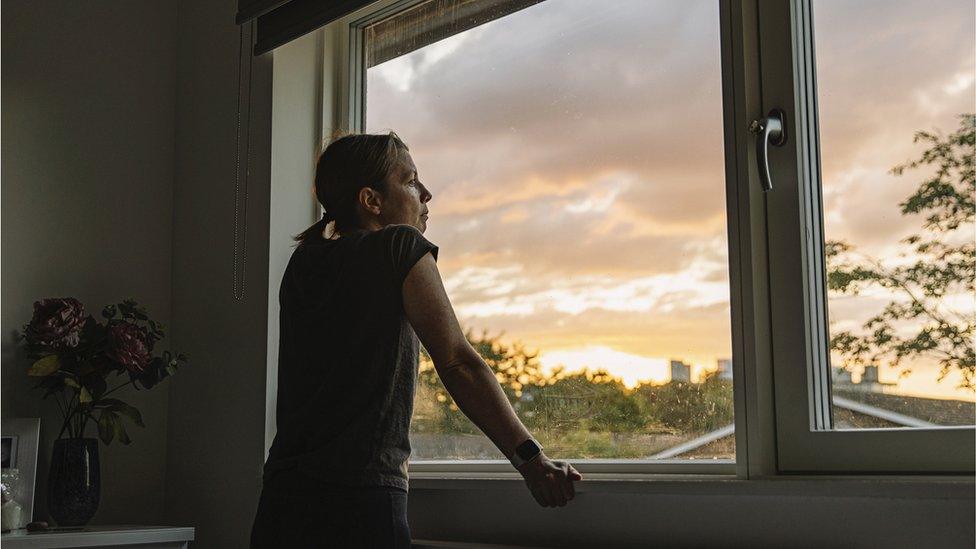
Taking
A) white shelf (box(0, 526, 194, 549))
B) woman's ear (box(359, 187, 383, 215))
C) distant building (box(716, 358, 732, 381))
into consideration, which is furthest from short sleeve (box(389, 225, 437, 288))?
white shelf (box(0, 526, 194, 549))

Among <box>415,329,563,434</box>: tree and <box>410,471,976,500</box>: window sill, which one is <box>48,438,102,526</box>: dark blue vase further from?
<box>410,471,976,500</box>: window sill

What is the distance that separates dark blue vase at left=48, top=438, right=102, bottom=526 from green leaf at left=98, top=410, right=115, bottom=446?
4 centimetres

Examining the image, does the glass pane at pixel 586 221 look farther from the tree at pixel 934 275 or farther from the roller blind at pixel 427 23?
the tree at pixel 934 275

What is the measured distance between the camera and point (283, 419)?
1784 mm

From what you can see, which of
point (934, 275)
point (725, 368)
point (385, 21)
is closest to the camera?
point (934, 275)

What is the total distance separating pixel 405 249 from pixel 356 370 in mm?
212

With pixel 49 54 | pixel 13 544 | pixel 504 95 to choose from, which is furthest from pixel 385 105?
pixel 13 544

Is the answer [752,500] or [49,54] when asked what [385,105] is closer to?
[49,54]

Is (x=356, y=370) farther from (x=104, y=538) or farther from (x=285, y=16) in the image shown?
(x=285, y=16)

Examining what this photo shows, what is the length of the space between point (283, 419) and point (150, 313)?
3.96 ft

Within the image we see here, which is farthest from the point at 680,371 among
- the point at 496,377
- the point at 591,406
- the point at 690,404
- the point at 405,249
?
the point at 405,249

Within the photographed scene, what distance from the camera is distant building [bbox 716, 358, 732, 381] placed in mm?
1852

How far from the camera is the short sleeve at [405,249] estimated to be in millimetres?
1698

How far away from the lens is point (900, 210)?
1.63 meters
